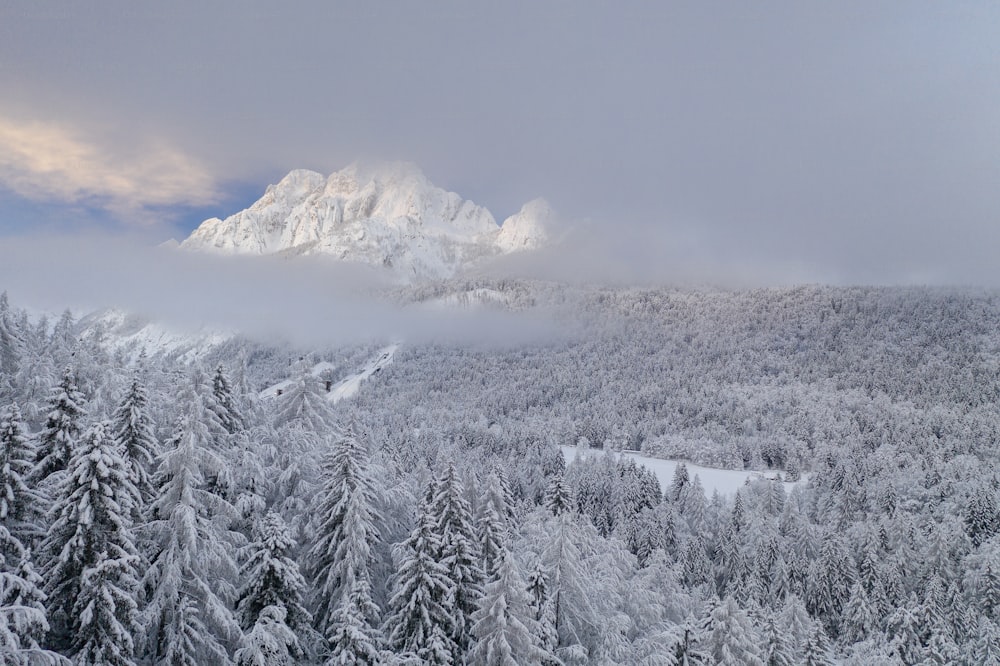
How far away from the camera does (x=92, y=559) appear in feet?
47.5

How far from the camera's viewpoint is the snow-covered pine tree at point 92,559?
543 inches

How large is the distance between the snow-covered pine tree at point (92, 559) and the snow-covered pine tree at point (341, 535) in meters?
6.57

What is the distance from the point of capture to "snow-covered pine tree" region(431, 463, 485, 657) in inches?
809

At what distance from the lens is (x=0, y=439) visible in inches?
551

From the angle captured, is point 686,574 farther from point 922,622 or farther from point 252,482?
point 252,482

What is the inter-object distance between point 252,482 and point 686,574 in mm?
59897

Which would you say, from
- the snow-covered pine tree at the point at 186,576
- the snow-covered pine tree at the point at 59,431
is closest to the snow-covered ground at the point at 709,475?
the snow-covered pine tree at the point at 186,576

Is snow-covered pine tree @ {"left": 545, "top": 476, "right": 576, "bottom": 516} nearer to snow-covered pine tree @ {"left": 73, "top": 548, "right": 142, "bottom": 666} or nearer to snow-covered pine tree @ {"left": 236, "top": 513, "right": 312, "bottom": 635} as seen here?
snow-covered pine tree @ {"left": 236, "top": 513, "right": 312, "bottom": 635}

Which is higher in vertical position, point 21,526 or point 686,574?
point 21,526

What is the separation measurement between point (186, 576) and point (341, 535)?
5321 mm

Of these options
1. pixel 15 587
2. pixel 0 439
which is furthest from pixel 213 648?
pixel 0 439

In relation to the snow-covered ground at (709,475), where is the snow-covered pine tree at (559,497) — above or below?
above

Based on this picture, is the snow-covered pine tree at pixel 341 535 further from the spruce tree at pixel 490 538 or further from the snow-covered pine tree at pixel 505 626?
the spruce tree at pixel 490 538

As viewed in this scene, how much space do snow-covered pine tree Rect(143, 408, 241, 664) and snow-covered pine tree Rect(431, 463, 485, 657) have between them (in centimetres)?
750
